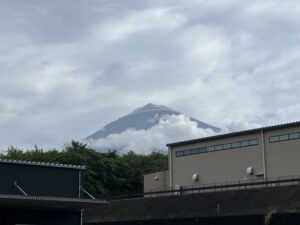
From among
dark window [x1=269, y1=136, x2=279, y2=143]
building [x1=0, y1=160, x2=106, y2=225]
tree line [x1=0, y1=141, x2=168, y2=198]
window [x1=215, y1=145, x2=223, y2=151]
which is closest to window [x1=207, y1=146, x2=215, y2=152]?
window [x1=215, y1=145, x2=223, y2=151]

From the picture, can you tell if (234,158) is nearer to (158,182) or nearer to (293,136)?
(293,136)

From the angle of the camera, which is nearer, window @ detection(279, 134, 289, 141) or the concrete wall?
the concrete wall

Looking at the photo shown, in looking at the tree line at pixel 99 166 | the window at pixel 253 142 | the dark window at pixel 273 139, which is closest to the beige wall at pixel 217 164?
the window at pixel 253 142

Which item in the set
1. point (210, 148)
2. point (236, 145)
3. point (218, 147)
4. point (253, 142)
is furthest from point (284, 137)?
point (210, 148)

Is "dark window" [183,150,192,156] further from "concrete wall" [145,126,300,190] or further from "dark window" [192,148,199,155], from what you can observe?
"dark window" [192,148,199,155]

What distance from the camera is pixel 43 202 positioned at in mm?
26016

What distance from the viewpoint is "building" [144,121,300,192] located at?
5138 cm

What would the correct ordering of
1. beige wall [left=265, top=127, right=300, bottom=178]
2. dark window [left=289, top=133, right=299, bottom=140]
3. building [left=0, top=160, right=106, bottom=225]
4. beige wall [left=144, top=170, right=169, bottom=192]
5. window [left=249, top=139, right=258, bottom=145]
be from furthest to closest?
beige wall [left=144, top=170, right=169, bottom=192] → window [left=249, top=139, right=258, bottom=145] → dark window [left=289, top=133, right=299, bottom=140] → beige wall [left=265, top=127, right=300, bottom=178] → building [left=0, top=160, right=106, bottom=225]

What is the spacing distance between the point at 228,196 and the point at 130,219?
7.72m

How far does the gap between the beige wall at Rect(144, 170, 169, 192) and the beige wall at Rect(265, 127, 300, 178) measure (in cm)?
1385

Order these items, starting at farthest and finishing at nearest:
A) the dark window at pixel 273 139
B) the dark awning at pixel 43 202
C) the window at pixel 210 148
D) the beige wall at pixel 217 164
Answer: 1. the window at pixel 210 148
2. the beige wall at pixel 217 164
3. the dark window at pixel 273 139
4. the dark awning at pixel 43 202

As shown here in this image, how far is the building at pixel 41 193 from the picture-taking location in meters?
26.5

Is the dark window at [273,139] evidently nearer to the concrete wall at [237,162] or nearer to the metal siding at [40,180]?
the concrete wall at [237,162]

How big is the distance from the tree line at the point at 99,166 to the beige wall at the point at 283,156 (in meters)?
21.6
